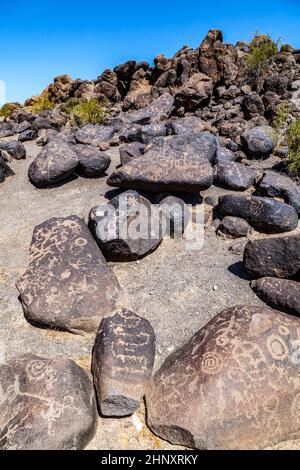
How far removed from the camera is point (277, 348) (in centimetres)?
317

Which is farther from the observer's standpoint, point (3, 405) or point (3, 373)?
point (3, 373)

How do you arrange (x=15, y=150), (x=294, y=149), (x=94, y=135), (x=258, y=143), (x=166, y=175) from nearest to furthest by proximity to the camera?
Answer: (x=166, y=175)
(x=294, y=149)
(x=258, y=143)
(x=15, y=150)
(x=94, y=135)

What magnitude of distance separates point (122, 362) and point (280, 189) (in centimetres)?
459

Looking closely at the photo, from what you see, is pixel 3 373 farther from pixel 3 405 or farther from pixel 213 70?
pixel 213 70

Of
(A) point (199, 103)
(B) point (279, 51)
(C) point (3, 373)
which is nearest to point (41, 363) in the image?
(C) point (3, 373)

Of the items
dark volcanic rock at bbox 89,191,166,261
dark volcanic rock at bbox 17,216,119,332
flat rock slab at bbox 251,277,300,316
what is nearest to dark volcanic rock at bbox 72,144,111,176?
dark volcanic rock at bbox 89,191,166,261

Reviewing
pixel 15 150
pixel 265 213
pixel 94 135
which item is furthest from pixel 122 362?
pixel 94 135

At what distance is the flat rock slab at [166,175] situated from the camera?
6.27 metres

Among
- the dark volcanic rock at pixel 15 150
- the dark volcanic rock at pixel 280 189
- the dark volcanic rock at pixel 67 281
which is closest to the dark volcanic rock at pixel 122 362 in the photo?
the dark volcanic rock at pixel 67 281

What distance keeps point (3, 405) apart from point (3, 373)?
34cm

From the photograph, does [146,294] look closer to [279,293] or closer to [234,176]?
[279,293]

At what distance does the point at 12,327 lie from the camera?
4.23 metres

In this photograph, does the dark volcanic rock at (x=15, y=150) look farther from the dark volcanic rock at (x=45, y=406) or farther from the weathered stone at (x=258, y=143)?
the dark volcanic rock at (x=45, y=406)

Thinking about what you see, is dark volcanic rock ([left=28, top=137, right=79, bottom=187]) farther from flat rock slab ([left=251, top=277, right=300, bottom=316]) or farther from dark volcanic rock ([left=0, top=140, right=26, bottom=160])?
flat rock slab ([left=251, top=277, right=300, bottom=316])
